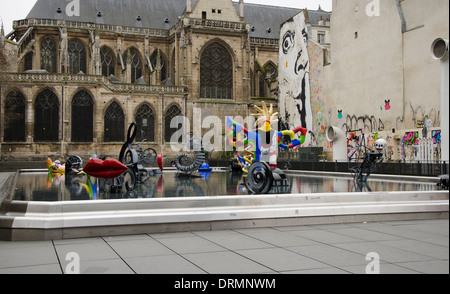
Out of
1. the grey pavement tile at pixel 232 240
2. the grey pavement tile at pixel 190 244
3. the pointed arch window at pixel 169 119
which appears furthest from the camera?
the pointed arch window at pixel 169 119

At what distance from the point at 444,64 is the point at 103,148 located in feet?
134

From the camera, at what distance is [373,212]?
912cm

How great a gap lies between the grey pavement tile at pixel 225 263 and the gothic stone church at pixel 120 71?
3422 cm

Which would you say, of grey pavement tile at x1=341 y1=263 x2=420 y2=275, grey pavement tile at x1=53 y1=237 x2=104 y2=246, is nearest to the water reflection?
grey pavement tile at x1=53 y1=237 x2=104 y2=246

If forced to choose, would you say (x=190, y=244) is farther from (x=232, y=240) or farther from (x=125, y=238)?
(x=125, y=238)

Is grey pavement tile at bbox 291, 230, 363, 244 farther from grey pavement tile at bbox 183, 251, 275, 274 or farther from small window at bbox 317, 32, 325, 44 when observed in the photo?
small window at bbox 317, 32, 325, 44

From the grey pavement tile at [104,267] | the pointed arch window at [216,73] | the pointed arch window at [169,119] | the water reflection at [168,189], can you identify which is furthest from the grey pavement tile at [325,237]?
the pointed arch window at [216,73]

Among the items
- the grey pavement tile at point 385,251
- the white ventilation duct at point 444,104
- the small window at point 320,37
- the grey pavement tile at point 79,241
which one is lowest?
the grey pavement tile at point 79,241

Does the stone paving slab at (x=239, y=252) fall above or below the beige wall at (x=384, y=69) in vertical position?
below

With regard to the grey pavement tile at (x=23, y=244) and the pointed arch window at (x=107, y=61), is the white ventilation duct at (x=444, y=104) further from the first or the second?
the pointed arch window at (x=107, y=61)

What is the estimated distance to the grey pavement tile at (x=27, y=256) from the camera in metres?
5.63

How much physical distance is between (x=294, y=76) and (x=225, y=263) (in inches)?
1410

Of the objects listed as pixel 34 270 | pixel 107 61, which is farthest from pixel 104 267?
pixel 107 61
